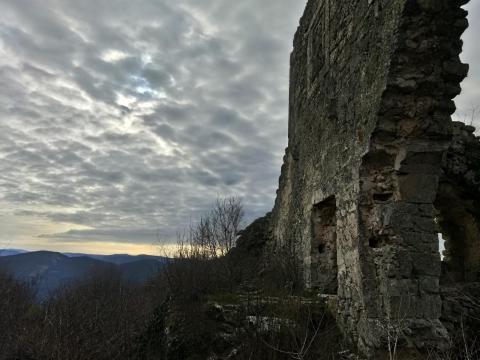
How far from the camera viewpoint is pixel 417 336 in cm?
411

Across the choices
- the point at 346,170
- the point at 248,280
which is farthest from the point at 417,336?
the point at 248,280

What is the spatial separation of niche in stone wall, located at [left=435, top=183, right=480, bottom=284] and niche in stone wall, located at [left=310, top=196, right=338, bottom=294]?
11.6 feet

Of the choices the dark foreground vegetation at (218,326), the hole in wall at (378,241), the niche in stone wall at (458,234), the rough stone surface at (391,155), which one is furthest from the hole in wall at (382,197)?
the niche in stone wall at (458,234)

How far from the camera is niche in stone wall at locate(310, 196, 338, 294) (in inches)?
257

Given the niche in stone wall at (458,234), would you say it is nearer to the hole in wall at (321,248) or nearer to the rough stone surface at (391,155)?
the hole in wall at (321,248)

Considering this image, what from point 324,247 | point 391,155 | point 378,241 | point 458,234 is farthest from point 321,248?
point 458,234

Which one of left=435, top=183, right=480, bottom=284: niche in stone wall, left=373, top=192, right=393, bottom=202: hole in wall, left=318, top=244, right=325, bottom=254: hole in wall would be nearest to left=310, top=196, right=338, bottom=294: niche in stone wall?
left=318, top=244, right=325, bottom=254: hole in wall

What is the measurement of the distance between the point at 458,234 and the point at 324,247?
15.8 ft

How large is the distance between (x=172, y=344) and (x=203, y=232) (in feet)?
21.6

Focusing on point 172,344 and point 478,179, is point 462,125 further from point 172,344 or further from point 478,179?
point 172,344

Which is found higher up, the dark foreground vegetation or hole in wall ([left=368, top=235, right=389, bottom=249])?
hole in wall ([left=368, top=235, right=389, bottom=249])

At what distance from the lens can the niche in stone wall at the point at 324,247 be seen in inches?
257

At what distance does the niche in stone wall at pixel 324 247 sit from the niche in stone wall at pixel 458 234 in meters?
3.54

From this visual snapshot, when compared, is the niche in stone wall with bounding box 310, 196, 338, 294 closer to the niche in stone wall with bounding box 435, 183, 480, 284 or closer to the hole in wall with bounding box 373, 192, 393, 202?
the hole in wall with bounding box 373, 192, 393, 202
